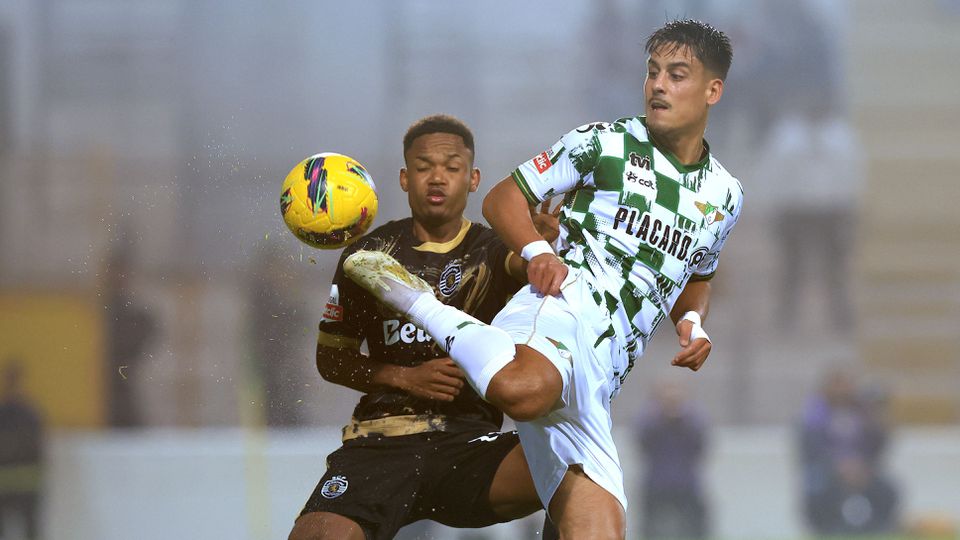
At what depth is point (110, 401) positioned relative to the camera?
9977 mm

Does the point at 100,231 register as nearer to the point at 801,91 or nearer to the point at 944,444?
the point at 801,91

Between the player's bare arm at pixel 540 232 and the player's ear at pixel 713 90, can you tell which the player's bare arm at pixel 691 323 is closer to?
the player's bare arm at pixel 540 232

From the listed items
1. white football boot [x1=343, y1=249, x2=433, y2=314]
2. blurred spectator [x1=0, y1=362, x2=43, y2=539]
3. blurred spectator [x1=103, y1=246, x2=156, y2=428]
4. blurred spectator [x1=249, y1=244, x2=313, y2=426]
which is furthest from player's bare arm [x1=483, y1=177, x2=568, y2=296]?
blurred spectator [x1=0, y1=362, x2=43, y2=539]

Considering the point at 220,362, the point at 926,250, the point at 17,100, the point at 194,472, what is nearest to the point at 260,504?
the point at 194,472

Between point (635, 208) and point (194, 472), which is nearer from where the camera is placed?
point (635, 208)

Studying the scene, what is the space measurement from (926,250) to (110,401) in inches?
281

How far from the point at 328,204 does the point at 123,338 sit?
705 centimetres

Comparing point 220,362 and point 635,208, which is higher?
point 635,208

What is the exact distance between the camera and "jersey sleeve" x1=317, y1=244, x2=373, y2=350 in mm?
3754

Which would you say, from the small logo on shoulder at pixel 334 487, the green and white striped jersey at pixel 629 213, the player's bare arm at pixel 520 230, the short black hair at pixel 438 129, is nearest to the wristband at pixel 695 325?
the green and white striped jersey at pixel 629 213

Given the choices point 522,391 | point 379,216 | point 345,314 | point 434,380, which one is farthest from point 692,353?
point 379,216

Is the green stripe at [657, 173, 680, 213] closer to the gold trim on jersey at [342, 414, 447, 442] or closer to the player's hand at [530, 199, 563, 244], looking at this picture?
the player's hand at [530, 199, 563, 244]

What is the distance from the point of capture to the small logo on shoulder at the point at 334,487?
3.56 meters

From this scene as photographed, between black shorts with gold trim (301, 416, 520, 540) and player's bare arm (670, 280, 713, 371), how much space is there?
1.83 feet
